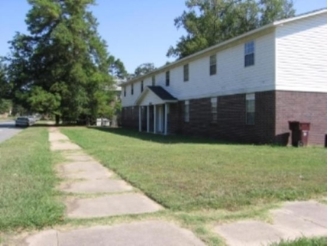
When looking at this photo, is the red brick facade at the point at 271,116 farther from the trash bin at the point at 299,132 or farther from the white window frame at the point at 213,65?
the white window frame at the point at 213,65

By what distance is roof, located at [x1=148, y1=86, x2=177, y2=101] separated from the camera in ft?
89.8

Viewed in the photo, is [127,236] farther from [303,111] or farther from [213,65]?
[213,65]

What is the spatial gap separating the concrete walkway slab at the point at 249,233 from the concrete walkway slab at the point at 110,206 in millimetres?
1346

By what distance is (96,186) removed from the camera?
25.8ft

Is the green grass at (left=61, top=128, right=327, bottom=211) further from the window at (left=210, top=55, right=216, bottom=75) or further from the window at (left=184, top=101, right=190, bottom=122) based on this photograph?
the window at (left=184, top=101, right=190, bottom=122)

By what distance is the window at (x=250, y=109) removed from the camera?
1848cm

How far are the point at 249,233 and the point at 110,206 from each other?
2.34 meters

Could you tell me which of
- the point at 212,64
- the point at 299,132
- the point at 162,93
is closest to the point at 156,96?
the point at 162,93

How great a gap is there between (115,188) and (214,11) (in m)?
42.5

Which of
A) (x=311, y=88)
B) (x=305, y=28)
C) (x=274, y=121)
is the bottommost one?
(x=274, y=121)

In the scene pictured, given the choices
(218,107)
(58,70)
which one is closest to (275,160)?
(218,107)

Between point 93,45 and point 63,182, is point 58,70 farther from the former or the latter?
point 63,182

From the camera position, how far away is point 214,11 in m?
46.9

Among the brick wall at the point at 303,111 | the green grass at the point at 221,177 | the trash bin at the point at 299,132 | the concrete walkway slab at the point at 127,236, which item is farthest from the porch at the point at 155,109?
the concrete walkway slab at the point at 127,236
